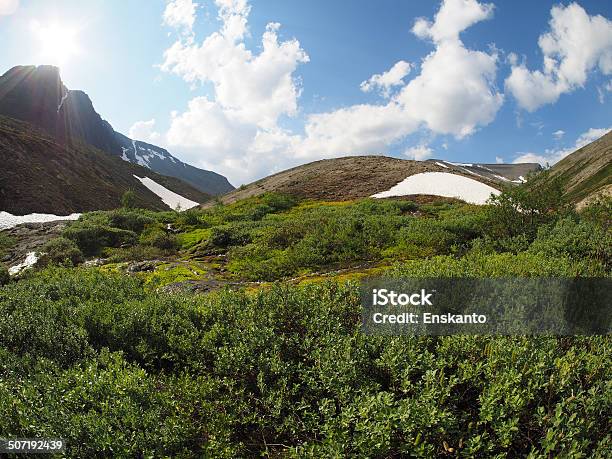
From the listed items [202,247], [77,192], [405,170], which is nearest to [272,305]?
[202,247]

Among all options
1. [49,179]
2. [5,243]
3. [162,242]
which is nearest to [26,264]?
[162,242]

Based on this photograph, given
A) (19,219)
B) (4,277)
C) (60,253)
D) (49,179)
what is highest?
(49,179)

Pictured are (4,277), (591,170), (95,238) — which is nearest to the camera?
(4,277)

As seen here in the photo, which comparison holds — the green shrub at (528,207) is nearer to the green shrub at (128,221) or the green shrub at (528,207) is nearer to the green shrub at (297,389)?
the green shrub at (297,389)

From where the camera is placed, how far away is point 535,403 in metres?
3.92

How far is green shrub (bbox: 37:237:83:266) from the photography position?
1781 centimetres

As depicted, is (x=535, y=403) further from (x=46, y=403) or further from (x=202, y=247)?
(x=202, y=247)

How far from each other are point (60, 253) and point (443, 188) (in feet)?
131

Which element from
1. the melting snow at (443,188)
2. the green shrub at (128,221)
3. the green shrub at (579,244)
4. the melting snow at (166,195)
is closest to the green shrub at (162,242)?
the green shrub at (128,221)

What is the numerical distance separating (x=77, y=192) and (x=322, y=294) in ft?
243

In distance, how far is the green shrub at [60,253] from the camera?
17.8 metres

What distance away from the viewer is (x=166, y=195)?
120 m

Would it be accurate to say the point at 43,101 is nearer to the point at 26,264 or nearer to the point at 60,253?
the point at 26,264

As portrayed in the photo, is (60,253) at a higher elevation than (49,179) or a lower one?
lower
